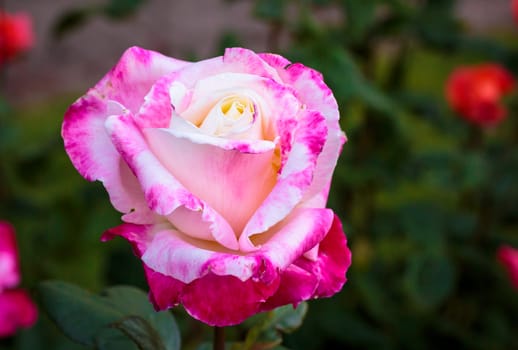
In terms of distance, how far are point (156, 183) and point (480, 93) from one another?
120 cm

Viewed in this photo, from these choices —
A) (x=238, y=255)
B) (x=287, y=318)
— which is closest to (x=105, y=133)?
(x=238, y=255)

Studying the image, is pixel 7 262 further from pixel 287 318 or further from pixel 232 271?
pixel 232 271

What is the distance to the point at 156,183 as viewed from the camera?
46cm

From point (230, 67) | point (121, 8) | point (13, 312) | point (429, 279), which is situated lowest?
point (429, 279)

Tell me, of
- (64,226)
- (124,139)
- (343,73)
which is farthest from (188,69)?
(64,226)

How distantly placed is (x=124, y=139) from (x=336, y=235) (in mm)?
152

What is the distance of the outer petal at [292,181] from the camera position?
1.53 feet

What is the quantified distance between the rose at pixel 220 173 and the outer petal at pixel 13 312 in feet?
1.41

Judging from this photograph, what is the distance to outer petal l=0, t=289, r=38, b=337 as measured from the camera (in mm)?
867

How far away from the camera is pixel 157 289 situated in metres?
0.48

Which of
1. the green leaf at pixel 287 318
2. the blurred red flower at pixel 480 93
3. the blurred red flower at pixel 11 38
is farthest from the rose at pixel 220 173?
the blurred red flower at pixel 11 38

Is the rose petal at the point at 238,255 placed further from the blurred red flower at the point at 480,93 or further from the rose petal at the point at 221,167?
the blurred red flower at the point at 480,93

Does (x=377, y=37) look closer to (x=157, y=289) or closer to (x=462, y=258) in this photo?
(x=462, y=258)

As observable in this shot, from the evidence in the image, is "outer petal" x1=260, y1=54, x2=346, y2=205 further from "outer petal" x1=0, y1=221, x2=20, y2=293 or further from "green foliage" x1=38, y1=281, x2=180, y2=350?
"outer petal" x1=0, y1=221, x2=20, y2=293
